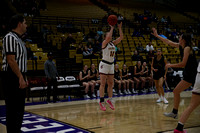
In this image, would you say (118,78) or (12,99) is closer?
(12,99)

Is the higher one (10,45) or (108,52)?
(10,45)

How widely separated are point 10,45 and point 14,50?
8 cm

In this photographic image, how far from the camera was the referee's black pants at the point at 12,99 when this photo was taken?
9.82 ft

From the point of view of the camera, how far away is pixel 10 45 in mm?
3000

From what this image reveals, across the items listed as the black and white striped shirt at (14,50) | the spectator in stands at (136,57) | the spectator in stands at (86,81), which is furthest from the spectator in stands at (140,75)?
the black and white striped shirt at (14,50)

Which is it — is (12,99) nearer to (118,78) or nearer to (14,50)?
(14,50)

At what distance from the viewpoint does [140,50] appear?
1466 cm

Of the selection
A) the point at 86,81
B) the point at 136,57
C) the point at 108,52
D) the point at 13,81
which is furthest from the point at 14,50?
the point at 136,57

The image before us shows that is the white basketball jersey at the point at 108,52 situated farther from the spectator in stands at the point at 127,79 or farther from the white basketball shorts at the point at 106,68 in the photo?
the spectator in stands at the point at 127,79

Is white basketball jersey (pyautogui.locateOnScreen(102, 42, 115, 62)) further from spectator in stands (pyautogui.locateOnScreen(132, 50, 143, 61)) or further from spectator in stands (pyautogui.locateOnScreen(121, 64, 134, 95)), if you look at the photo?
spectator in stands (pyautogui.locateOnScreen(132, 50, 143, 61))

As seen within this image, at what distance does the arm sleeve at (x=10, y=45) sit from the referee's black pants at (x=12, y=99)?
0.93 ft

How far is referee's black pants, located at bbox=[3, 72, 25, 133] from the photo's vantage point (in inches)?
118

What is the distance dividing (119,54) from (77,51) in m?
2.94

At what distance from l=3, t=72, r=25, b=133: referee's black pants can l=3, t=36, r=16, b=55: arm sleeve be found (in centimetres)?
28
